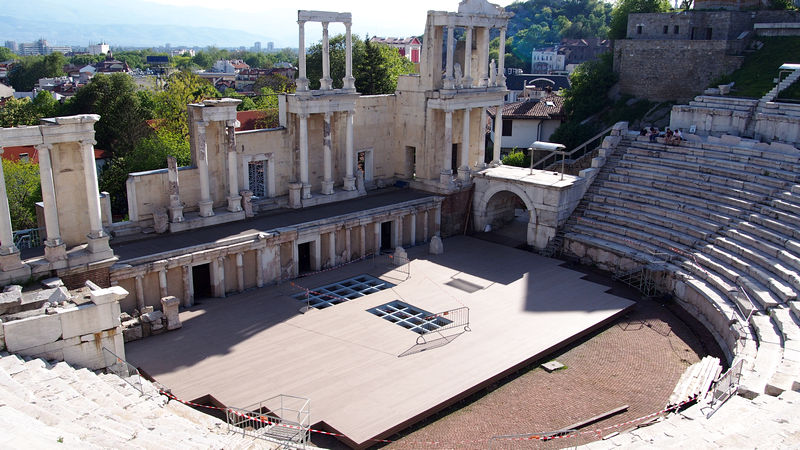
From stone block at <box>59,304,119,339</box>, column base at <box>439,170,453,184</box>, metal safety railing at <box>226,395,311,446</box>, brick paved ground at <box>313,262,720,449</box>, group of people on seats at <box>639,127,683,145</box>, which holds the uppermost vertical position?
group of people on seats at <box>639,127,683,145</box>

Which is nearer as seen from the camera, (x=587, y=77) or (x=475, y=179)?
(x=475, y=179)

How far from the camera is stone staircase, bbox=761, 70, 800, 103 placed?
2953 cm

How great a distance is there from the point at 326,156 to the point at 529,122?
64.6 feet

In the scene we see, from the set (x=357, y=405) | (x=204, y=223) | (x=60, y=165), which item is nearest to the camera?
(x=357, y=405)

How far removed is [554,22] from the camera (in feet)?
496

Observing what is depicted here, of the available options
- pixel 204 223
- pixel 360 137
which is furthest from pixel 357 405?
pixel 360 137

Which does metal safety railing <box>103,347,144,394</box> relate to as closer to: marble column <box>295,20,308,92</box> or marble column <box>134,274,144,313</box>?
marble column <box>134,274,144,313</box>

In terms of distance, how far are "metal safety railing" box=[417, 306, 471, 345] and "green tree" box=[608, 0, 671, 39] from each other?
28.7 meters

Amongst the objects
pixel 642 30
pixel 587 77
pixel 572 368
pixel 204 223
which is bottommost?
pixel 572 368

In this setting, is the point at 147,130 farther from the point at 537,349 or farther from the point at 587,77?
the point at 537,349

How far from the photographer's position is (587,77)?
40688 millimetres

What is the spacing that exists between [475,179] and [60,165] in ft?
55.8

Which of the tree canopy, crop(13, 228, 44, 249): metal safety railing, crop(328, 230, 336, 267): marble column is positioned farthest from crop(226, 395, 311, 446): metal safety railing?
the tree canopy

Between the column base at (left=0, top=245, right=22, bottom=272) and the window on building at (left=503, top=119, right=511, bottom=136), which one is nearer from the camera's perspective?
the column base at (left=0, top=245, right=22, bottom=272)
